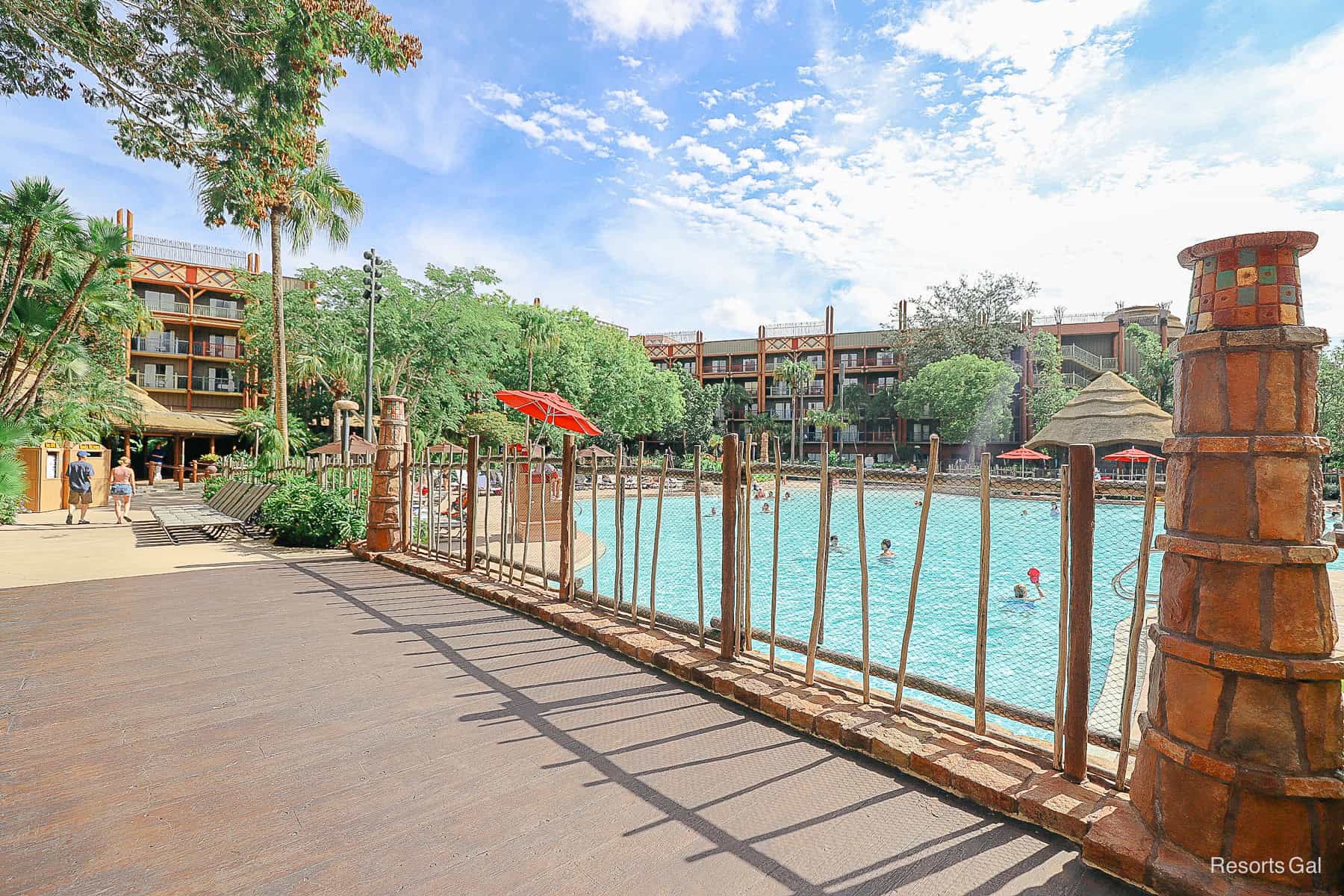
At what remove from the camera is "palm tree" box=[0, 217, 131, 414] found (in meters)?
9.60

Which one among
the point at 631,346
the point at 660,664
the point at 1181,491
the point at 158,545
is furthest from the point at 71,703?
the point at 631,346

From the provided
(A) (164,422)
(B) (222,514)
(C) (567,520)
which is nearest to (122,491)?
(B) (222,514)

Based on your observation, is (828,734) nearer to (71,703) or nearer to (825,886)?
(825,886)

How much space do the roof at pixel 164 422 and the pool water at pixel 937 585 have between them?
13958mm

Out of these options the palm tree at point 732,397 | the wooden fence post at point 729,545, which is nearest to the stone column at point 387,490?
the wooden fence post at point 729,545

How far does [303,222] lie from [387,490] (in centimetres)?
1244

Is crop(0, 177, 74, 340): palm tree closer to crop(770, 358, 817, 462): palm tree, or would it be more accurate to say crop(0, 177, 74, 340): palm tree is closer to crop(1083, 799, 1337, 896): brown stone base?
crop(1083, 799, 1337, 896): brown stone base

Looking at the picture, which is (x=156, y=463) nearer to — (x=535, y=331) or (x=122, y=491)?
(x=535, y=331)

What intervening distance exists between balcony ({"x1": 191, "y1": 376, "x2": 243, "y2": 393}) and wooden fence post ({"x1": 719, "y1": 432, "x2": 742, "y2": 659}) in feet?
132

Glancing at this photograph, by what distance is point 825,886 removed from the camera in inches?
73.6

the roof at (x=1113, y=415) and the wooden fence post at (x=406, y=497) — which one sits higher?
the roof at (x=1113, y=415)

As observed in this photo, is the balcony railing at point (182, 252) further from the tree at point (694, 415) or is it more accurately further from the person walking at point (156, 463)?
the tree at point (694, 415)

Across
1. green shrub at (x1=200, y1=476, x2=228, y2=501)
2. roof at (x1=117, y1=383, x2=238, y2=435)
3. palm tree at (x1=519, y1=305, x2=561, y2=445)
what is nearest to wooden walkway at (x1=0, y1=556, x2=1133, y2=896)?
green shrub at (x1=200, y1=476, x2=228, y2=501)

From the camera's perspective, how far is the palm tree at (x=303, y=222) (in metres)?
15.2
